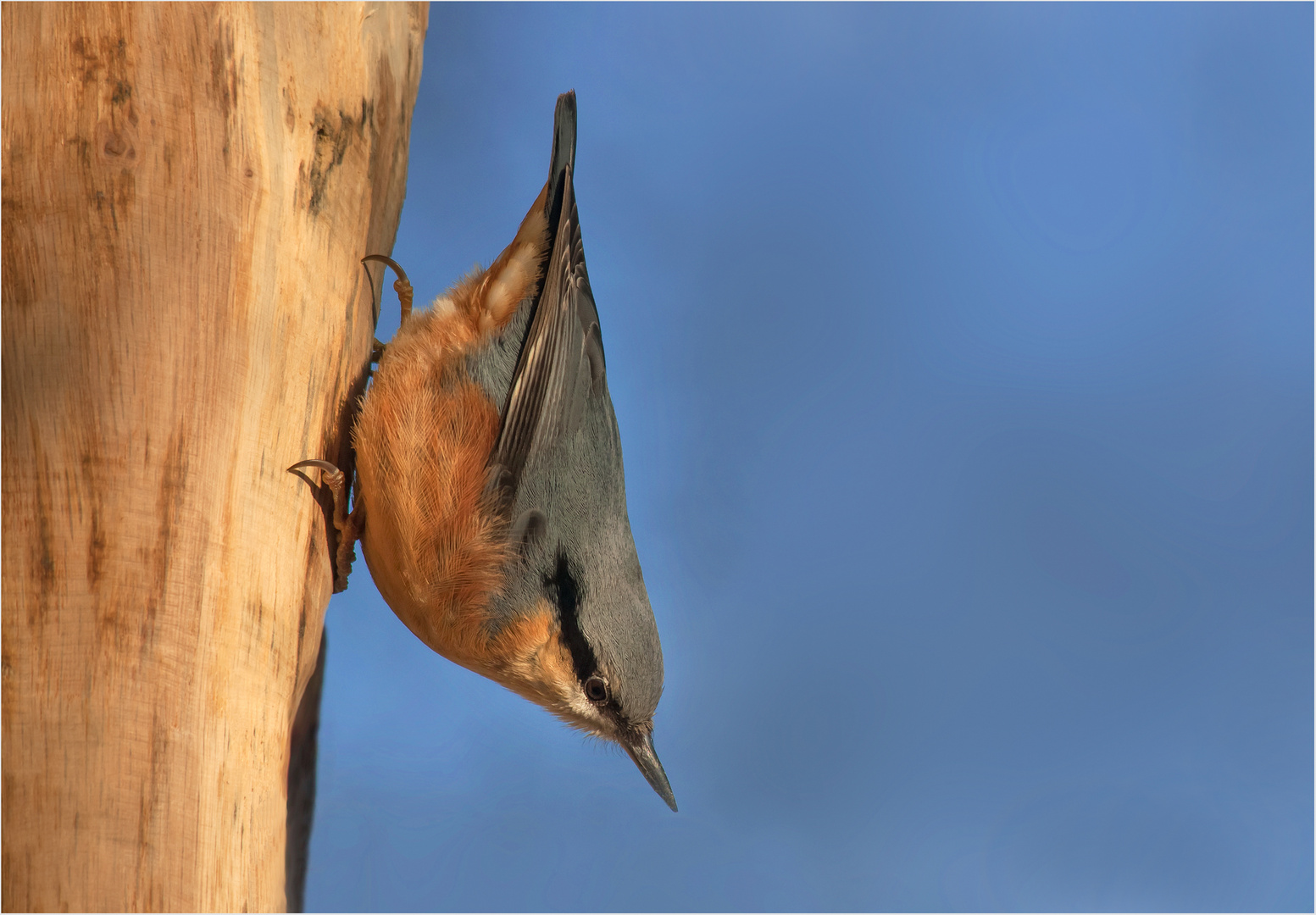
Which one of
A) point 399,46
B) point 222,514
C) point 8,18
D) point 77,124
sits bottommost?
point 222,514

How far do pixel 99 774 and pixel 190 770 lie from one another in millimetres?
112

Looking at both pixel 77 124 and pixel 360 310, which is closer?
pixel 77 124

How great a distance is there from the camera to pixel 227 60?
1544 millimetres

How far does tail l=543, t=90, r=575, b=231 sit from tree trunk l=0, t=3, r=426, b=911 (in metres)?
0.58

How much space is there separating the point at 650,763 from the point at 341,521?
0.89 meters

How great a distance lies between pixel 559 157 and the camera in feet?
7.05

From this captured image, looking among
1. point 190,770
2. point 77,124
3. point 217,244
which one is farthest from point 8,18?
point 190,770

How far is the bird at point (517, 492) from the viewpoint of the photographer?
1.82 m

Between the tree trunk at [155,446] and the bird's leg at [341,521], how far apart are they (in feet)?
0.17

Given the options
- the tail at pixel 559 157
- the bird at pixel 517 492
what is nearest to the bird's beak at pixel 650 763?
the bird at pixel 517 492

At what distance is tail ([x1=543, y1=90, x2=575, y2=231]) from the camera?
214 centimetres

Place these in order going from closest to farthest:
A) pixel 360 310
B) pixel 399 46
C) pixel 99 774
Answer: pixel 99 774
pixel 360 310
pixel 399 46

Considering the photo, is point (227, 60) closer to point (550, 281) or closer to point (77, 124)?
point (77, 124)

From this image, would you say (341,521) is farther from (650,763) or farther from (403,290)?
(650,763)
